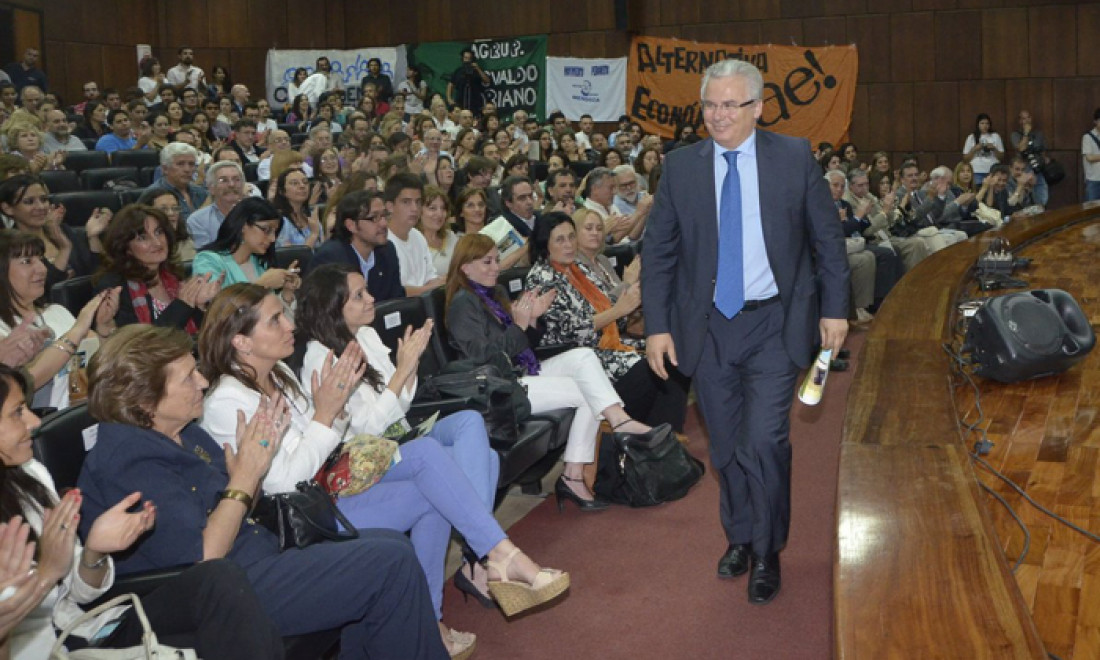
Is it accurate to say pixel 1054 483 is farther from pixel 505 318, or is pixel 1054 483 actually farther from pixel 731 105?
pixel 505 318

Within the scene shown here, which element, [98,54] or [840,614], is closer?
[840,614]

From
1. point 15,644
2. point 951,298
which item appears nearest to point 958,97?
point 951,298

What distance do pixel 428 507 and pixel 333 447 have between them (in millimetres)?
322

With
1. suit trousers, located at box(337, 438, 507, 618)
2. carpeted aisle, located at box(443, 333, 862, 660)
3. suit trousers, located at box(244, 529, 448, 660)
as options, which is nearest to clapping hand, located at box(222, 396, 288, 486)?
suit trousers, located at box(244, 529, 448, 660)

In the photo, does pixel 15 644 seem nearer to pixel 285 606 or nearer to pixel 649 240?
pixel 285 606

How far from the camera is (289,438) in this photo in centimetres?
262

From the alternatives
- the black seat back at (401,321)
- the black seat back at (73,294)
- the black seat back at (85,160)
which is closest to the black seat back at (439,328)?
the black seat back at (401,321)

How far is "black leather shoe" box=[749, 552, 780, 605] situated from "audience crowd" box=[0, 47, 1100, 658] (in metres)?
0.65

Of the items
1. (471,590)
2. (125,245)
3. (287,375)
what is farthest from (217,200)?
(471,590)

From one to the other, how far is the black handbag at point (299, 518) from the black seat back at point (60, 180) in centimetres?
560

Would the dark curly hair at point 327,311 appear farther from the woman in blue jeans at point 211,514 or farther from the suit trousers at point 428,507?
the woman in blue jeans at point 211,514

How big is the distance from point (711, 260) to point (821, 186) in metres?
0.33

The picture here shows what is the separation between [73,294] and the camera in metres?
3.71

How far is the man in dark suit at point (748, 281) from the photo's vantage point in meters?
2.87
